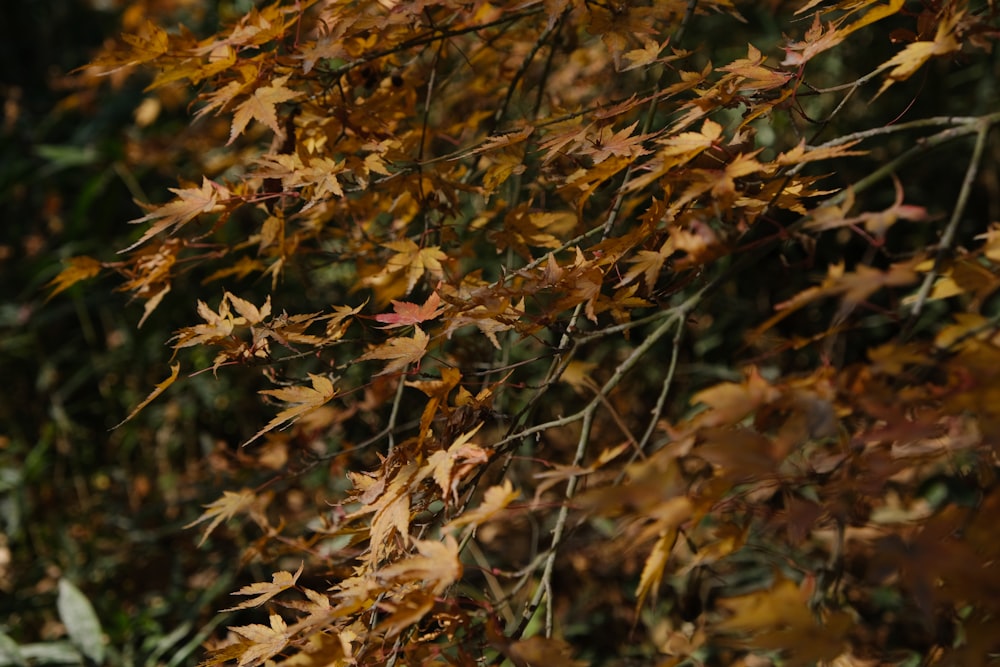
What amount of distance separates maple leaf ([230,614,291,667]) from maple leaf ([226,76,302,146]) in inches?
21.7

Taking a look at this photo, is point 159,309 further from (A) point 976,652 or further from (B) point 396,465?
(A) point 976,652

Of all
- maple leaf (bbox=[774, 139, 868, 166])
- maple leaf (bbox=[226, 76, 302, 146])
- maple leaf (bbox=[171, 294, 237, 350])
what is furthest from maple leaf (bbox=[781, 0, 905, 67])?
maple leaf (bbox=[171, 294, 237, 350])

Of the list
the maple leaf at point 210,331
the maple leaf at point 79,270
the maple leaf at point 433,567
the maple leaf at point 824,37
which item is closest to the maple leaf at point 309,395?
the maple leaf at point 210,331

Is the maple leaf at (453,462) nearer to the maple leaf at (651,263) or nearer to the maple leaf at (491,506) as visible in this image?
the maple leaf at (491,506)

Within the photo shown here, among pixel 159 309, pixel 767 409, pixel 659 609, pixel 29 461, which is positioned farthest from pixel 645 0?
pixel 29 461

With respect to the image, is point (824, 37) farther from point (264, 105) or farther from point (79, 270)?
point (79, 270)

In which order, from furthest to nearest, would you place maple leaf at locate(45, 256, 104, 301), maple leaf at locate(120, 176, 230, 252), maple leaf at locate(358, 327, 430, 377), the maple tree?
maple leaf at locate(45, 256, 104, 301) → maple leaf at locate(120, 176, 230, 252) → maple leaf at locate(358, 327, 430, 377) → the maple tree

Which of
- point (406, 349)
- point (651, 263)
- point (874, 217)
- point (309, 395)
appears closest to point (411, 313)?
point (406, 349)

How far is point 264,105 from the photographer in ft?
3.24

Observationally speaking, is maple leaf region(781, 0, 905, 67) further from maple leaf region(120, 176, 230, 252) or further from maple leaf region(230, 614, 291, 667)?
maple leaf region(230, 614, 291, 667)

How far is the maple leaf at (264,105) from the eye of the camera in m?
0.98

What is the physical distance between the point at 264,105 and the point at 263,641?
60cm

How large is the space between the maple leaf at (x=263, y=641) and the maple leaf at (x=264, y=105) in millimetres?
551

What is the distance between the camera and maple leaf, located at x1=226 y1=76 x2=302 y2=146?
3.20 ft
